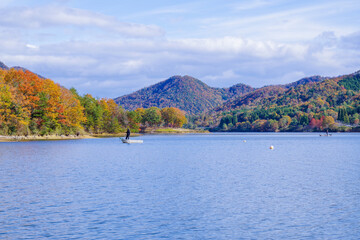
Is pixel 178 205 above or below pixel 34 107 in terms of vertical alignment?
below

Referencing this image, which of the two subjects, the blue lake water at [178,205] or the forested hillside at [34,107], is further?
the forested hillside at [34,107]

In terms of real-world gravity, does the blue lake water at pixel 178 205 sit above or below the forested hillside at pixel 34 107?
below

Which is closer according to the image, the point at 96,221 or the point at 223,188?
the point at 96,221

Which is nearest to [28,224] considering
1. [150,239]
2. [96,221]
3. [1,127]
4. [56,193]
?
[96,221]

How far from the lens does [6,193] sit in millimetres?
30109

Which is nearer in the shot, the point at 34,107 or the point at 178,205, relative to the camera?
the point at 178,205

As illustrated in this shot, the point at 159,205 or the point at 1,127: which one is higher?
the point at 1,127

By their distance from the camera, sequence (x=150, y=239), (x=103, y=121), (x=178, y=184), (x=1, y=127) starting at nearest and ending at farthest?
(x=150, y=239) → (x=178, y=184) → (x=1, y=127) → (x=103, y=121)

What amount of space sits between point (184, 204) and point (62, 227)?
8892 mm

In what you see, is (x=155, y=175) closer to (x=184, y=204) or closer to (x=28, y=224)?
(x=184, y=204)

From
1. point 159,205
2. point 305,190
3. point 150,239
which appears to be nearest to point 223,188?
point 305,190

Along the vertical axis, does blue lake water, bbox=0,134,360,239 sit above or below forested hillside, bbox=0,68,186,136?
below

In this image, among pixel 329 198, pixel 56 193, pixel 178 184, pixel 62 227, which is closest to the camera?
pixel 62 227

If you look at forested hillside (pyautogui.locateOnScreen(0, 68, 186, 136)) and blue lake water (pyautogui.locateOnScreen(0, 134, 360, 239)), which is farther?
forested hillside (pyautogui.locateOnScreen(0, 68, 186, 136))
